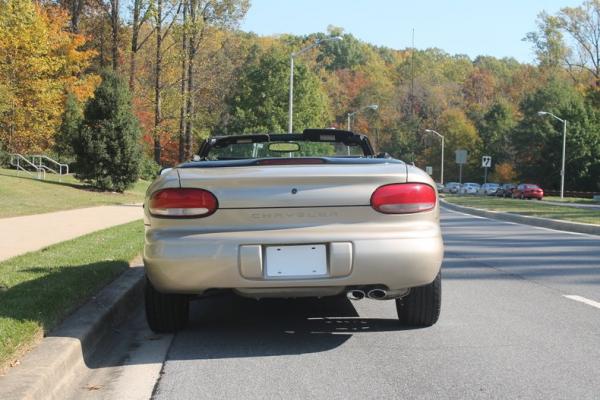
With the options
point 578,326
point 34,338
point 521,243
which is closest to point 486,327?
point 578,326

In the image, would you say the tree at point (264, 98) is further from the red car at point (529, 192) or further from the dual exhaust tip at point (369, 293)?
the dual exhaust tip at point (369, 293)

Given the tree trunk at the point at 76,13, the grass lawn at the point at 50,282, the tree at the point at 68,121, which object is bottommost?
the grass lawn at the point at 50,282

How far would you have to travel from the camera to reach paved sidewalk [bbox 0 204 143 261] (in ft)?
36.5

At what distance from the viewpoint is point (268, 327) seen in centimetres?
598

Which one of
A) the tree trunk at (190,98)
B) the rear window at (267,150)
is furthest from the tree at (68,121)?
the rear window at (267,150)

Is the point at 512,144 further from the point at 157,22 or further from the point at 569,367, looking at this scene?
the point at 569,367

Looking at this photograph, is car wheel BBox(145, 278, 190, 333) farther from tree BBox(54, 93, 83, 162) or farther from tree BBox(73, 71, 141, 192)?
tree BBox(54, 93, 83, 162)

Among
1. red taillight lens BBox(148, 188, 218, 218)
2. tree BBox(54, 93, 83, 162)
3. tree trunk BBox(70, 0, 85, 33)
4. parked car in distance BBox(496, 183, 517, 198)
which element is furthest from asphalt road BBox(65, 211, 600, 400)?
parked car in distance BBox(496, 183, 517, 198)

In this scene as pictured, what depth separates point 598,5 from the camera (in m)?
73.8

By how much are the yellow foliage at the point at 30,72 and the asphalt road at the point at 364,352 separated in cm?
2825

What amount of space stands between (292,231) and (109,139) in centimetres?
2676

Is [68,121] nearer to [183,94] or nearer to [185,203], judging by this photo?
[183,94]

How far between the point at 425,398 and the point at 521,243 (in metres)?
10.5

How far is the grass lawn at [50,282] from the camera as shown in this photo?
4.77 m
